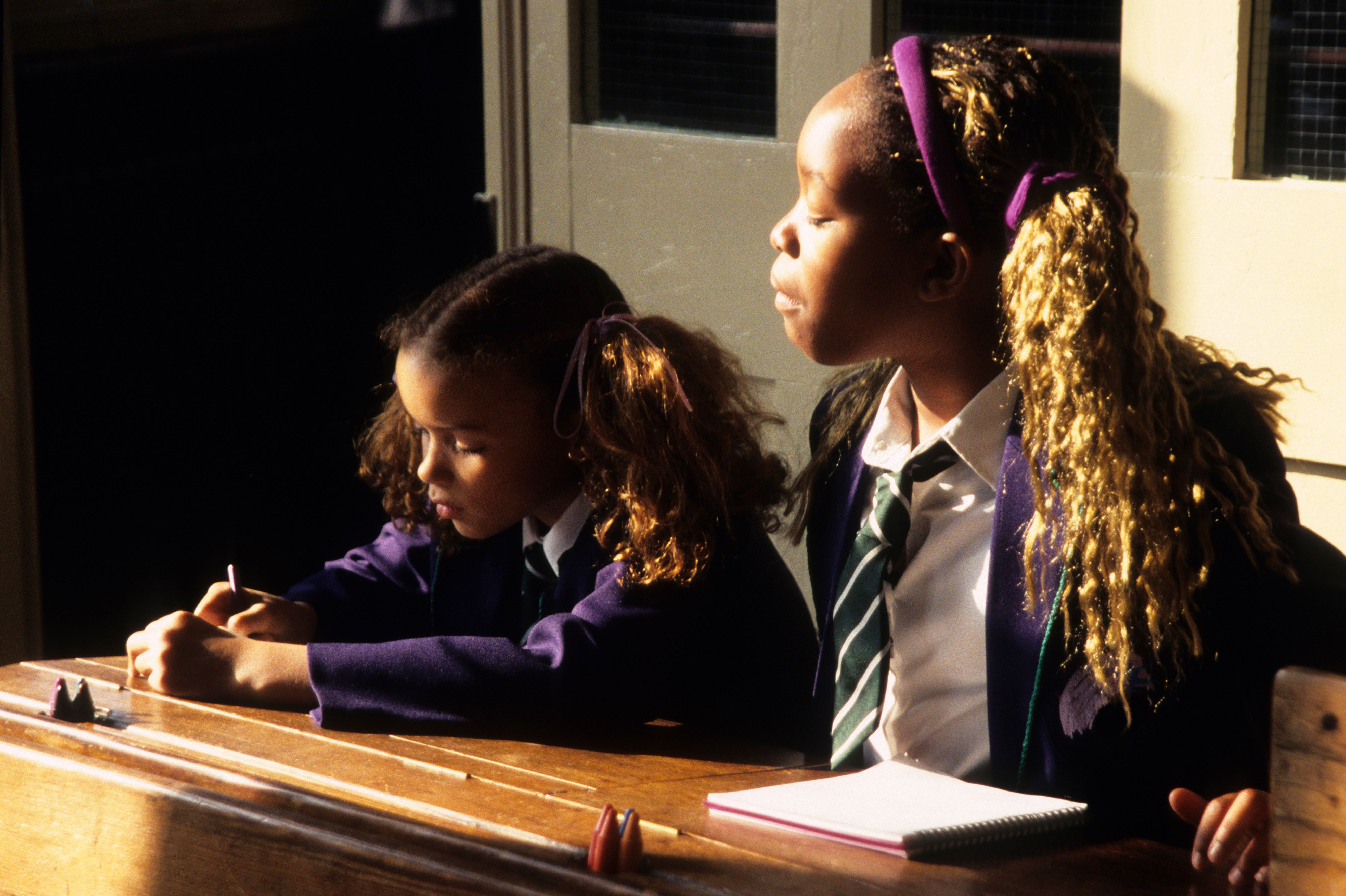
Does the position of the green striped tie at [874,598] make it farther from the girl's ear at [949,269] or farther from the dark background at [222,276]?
the dark background at [222,276]

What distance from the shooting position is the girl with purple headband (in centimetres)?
148

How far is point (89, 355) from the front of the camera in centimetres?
333

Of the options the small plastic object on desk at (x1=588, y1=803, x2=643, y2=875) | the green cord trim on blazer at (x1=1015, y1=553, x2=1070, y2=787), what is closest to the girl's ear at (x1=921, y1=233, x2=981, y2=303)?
the green cord trim on blazer at (x1=1015, y1=553, x2=1070, y2=787)

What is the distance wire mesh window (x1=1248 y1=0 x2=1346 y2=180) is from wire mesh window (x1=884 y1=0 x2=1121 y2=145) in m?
0.22

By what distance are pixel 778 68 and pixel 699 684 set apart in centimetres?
135

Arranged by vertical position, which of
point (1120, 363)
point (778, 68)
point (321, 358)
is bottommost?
point (321, 358)

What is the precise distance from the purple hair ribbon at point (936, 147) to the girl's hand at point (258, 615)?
1.03 m

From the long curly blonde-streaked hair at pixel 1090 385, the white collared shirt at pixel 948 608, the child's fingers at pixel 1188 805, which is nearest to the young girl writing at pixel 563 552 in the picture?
the white collared shirt at pixel 948 608

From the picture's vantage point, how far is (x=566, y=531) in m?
1.95

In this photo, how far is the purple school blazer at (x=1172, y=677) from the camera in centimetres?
148

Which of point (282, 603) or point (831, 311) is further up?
point (831, 311)

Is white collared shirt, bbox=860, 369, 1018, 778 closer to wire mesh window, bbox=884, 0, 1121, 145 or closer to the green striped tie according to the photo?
the green striped tie

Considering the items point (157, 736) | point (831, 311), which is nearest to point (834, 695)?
point (831, 311)

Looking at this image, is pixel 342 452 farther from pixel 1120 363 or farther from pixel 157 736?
pixel 1120 363
